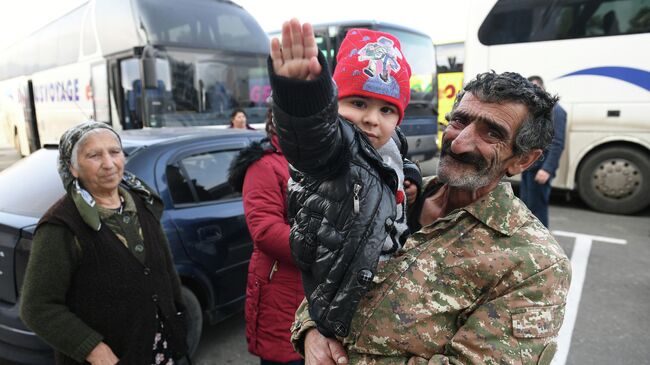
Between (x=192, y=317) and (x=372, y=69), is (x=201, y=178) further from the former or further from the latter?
(x=372, y=69)

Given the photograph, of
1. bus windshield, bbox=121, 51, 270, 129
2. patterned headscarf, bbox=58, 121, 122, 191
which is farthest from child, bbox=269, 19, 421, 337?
bus windshield, bbox=121, 51, 270, 129

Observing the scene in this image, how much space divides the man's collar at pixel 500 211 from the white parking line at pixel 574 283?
7.60 feet

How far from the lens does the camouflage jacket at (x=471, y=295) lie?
100 cm

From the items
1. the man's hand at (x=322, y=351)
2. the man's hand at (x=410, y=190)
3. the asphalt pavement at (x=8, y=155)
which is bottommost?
the asphalt pavement at (x=8, y=155)

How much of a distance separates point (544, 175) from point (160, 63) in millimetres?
5934

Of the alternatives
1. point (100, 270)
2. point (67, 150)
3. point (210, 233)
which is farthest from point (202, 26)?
point (100, 270)

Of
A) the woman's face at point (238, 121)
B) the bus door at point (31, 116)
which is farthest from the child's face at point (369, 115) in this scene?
the bus door at point (31, 116)

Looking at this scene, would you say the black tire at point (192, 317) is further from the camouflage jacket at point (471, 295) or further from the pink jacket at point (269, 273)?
the camouflage jacket at point (471, 295)

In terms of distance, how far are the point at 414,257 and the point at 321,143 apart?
45cm

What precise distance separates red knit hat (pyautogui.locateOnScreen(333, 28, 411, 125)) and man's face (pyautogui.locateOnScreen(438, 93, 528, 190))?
20cm

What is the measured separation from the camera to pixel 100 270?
1.80 m

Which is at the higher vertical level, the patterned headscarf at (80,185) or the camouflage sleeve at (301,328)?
the patterned headscarf at (80,185)

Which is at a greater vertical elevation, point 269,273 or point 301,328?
point 301,328

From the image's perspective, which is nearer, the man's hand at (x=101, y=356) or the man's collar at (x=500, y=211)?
the man's collar at (x=500, y=211)
